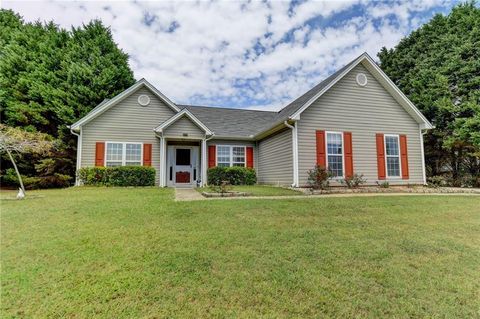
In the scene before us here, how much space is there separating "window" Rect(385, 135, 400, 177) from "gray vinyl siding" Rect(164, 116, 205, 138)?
9.20m

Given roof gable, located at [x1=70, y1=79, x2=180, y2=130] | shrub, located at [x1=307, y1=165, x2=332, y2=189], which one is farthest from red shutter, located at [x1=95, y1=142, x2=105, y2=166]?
shrub, located at [x1=307, y1=165, x2=332, y2=189]

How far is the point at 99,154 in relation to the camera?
13.4 m

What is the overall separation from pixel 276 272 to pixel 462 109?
17579 millimetres

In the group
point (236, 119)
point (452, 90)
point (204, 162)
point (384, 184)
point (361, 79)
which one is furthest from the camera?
point (236, 119)

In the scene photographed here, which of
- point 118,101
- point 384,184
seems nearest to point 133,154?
point 118,101

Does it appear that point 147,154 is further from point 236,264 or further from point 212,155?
point 236,264

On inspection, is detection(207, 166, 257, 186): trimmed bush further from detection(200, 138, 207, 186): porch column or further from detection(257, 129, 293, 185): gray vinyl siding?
detection(257, 129, 293, 185): gray vinyl siding

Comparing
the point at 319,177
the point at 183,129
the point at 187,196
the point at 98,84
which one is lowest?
the point at 187,196

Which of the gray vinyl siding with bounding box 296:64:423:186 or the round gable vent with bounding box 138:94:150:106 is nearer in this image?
the gray vinyl siding with bounding box 296:64:423:186

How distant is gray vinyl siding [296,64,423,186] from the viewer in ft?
39.3

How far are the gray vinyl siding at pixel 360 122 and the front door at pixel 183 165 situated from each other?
6.41 metres

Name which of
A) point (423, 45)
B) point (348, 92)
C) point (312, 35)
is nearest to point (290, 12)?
point (312, 35)

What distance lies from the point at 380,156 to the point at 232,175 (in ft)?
24.0

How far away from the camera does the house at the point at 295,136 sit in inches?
479
